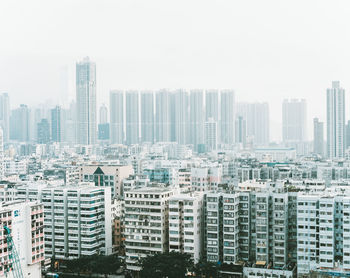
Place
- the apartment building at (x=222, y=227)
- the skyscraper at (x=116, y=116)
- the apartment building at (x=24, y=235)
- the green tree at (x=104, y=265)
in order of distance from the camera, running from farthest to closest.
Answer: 1. the skyscraper at (x=116, y=116)
2. the apartment building at (x=222, y=227)
3. the green tree at (x=104, y=265)
4. the apartment building at (x=24, y=235)

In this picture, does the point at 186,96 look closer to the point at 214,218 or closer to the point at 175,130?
the point at 175,130

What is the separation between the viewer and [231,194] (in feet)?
37.1

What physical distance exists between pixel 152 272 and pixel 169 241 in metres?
1.23

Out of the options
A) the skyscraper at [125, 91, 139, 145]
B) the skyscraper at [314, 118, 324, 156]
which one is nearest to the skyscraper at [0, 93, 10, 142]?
the skyscraper at [125, 91, 139, 145]

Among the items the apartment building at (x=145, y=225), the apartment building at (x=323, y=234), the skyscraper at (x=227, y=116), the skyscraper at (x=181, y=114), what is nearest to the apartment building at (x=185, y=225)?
the apartment building at (x=145, y=225)

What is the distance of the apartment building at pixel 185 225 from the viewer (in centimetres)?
1130

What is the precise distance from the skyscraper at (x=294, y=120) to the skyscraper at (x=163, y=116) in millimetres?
10863

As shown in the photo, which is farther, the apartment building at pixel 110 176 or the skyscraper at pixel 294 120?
the skyscraper at pixel 294 120

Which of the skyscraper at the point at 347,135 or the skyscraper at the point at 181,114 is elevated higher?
the skyscraper at the point at 181,114

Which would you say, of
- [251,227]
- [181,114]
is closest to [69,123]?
[181,114]

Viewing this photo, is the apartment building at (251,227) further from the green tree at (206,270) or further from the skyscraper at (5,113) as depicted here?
the skyscraper at (5,113)

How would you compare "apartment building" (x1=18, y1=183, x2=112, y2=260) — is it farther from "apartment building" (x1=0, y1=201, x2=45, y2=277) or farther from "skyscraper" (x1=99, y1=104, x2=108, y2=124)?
"skyscraper" (x1=99, y1=104, x2=108, y2=124)

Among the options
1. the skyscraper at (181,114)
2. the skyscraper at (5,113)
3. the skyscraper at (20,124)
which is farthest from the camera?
the skyscraper at (20,124)

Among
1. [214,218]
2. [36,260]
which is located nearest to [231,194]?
[214,218]
